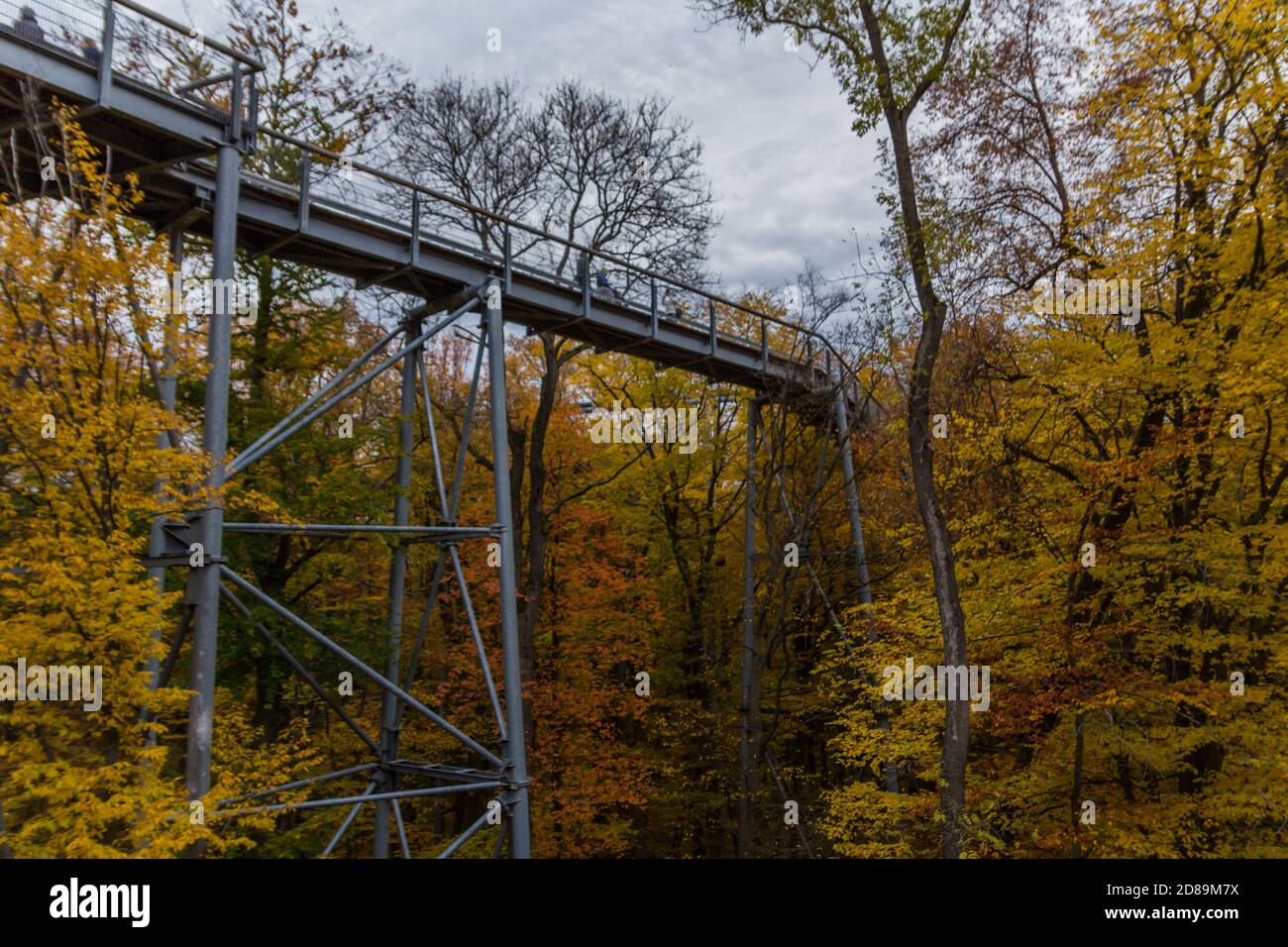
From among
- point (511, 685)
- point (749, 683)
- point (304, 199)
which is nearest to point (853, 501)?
point (749, 683)

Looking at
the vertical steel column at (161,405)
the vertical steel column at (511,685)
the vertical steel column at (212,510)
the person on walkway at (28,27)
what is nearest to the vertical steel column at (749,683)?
the vertical steel column at (511,685)

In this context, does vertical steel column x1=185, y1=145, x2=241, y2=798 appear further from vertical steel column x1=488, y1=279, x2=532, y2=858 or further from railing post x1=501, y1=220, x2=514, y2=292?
railing post x1=501, y1=220, x2=514, y2=292

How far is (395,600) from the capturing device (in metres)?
13.6

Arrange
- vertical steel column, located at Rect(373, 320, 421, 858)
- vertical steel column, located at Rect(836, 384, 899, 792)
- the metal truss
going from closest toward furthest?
the metal truss
vertical steel column, located at Rect(373, 320, 421, 858)
vertical steel column, located at Rect(836, 384, 899, 792)

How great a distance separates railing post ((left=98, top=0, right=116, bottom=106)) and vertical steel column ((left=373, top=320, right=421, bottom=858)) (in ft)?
17.1

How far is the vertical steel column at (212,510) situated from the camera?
8.85m

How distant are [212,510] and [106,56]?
13.4 feet

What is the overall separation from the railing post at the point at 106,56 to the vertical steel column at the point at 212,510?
1135mm

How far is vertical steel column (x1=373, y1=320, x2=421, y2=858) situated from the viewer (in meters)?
12.5

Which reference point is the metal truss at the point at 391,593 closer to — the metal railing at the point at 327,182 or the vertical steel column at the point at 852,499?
the metal railing at the point at 327,182

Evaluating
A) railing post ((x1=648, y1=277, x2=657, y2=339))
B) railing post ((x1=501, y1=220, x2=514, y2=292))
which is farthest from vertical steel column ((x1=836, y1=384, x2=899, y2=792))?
railing post ((x1=501, y1=220, x2=514, y2=292))

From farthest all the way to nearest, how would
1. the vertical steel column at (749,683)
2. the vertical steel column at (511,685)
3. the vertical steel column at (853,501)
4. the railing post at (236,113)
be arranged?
the vertical steel column at (853,501) → the vertical steel column at (749,683) → the vertical steel column at (511,685) → the railing post at (236,113)

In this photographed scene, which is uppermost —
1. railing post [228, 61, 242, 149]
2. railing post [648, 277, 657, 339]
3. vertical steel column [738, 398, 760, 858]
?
railing post [228, 61, 242, 149]
